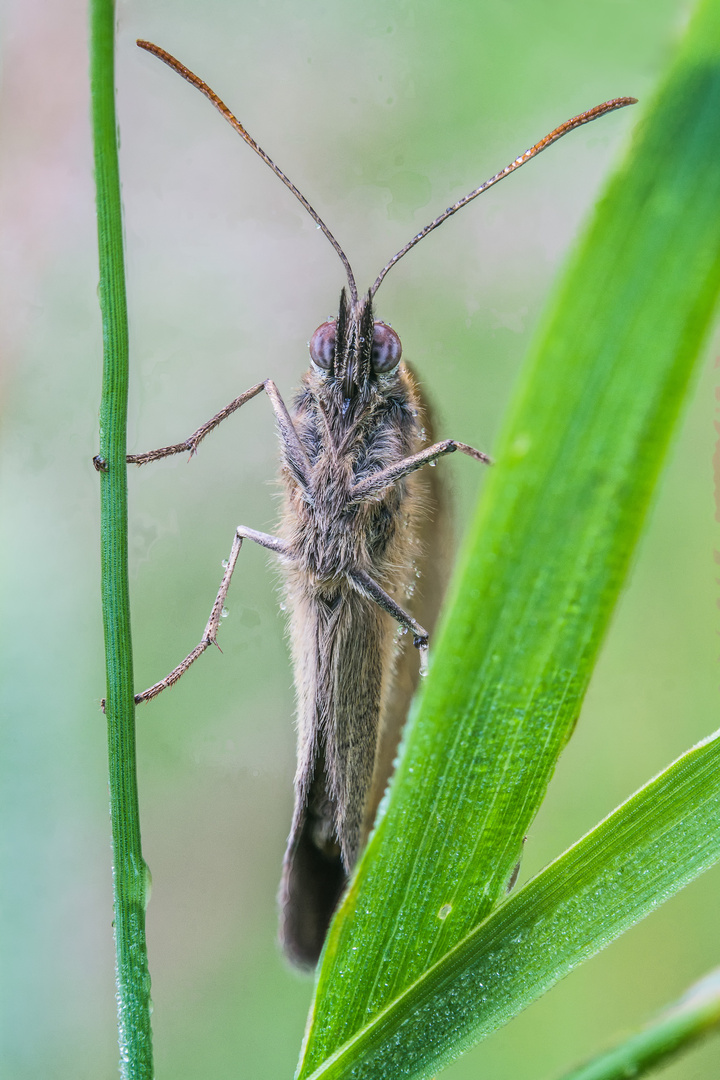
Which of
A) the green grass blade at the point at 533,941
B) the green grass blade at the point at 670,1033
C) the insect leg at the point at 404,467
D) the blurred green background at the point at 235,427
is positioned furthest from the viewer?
the blurred green background at the point at 235,427

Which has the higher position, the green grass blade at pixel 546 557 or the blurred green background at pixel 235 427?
the blurred green background at pixel 235 427

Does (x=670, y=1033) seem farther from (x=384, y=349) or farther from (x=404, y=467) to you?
(x=384, y=349)

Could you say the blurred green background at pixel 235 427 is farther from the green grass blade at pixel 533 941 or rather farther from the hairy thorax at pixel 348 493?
the green grass blade at pixel 533 941

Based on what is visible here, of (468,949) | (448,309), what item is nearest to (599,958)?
(468,949)

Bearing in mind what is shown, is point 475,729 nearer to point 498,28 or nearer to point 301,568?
point 301,568

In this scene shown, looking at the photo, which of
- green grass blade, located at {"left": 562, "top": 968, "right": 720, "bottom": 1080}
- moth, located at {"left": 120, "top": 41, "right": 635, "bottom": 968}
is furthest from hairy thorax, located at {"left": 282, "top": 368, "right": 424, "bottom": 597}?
green grass blade, located at {"left": 562, "top": 968, "right": 720, "bottom": 1080}

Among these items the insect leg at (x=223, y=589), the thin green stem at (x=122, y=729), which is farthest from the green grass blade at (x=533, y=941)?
the insect leg at (x=223, y=589)

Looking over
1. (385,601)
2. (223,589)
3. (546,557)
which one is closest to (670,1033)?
(546,557)
